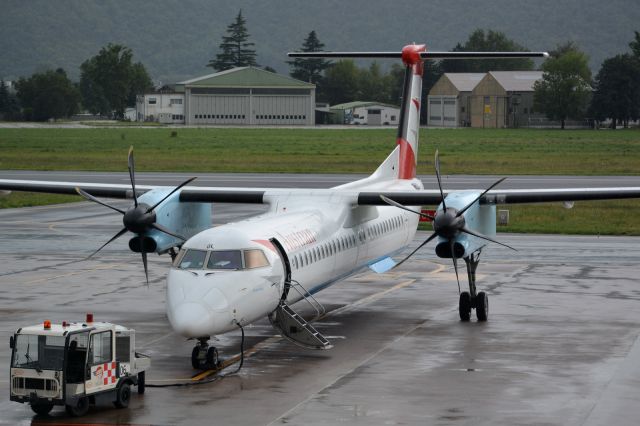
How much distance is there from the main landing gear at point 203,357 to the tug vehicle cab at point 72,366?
190 cm

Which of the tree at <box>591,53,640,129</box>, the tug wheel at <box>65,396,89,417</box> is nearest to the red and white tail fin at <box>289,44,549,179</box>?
the tug wheel at <box>65,396,89,417</box>

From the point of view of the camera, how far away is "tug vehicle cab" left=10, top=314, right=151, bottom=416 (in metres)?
17.9

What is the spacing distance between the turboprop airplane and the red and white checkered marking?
161cm

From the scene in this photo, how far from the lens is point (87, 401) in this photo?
59.9 feet

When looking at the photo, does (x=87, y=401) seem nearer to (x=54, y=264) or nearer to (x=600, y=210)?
(x=54, y=264)

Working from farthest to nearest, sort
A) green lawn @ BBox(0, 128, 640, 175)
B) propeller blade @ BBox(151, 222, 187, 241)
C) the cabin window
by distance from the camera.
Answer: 1. green lawn @ BBox(0, 128, 640, 175)
2. propeller blade @ BBox(151, 222, 187, 241)
3. the cabin window

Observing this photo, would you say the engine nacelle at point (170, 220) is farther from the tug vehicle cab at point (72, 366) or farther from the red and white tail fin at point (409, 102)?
the tug vehicle cab at point (72, 366)

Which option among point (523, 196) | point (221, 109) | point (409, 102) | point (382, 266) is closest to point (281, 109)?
point (221, 109)

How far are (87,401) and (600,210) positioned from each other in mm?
40418

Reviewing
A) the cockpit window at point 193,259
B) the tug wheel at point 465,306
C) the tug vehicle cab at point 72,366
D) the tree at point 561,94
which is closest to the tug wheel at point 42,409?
the tug vehicle cab at point 72,366

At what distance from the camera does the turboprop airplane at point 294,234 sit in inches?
815

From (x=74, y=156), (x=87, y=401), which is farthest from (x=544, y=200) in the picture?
(x=74, y=156)

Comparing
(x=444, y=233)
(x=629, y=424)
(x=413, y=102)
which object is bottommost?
(x=629, y=424)

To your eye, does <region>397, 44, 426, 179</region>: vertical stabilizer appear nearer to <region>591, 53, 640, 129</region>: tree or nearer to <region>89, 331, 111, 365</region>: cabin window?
<region>89, 331, 111, 365</region>: cabin window
